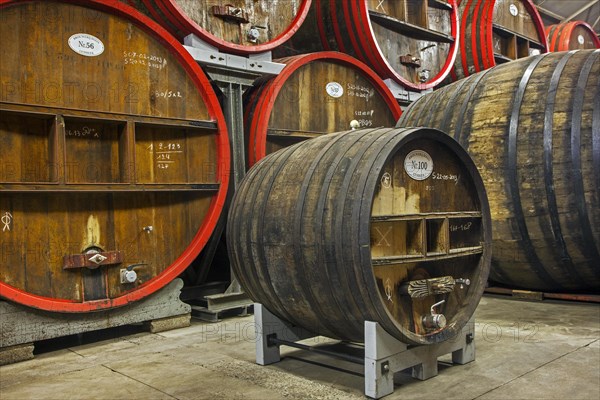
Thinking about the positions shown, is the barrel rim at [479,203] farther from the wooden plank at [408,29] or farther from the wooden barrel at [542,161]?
the wooden plank at [408,29]

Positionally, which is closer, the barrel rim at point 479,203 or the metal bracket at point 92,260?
the barrel rim at point 479,203

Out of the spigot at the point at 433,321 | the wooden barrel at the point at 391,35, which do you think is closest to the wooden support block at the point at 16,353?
the spigot at the point at 433,321

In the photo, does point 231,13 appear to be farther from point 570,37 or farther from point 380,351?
point 570,37

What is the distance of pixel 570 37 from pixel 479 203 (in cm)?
757

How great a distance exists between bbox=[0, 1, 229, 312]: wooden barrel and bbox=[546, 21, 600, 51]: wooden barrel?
705 cm

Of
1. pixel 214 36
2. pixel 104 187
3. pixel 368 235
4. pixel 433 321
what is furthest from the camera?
pixel 214 36

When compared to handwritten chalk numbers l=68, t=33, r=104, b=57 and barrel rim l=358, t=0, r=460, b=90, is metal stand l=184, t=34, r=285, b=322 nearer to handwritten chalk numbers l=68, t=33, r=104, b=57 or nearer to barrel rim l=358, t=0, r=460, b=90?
handwritten chalk numbers l=68, t=33, r=104, b=57

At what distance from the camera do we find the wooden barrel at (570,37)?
8727mm

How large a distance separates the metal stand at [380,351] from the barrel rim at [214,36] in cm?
213

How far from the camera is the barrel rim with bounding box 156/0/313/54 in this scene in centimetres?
378

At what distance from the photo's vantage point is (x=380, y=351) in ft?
7.72

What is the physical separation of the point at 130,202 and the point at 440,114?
255 centimetres

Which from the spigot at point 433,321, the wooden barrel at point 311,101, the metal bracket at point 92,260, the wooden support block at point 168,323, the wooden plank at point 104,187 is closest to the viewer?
the spigot at point 433,321

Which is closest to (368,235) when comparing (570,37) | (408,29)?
(408,29)
